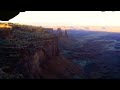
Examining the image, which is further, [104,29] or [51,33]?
[104,29]

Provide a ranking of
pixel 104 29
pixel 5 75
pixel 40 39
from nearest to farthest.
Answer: pixel 5 75, pixel 40 39, pixel 104 29

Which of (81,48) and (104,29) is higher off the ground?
(104,29)
